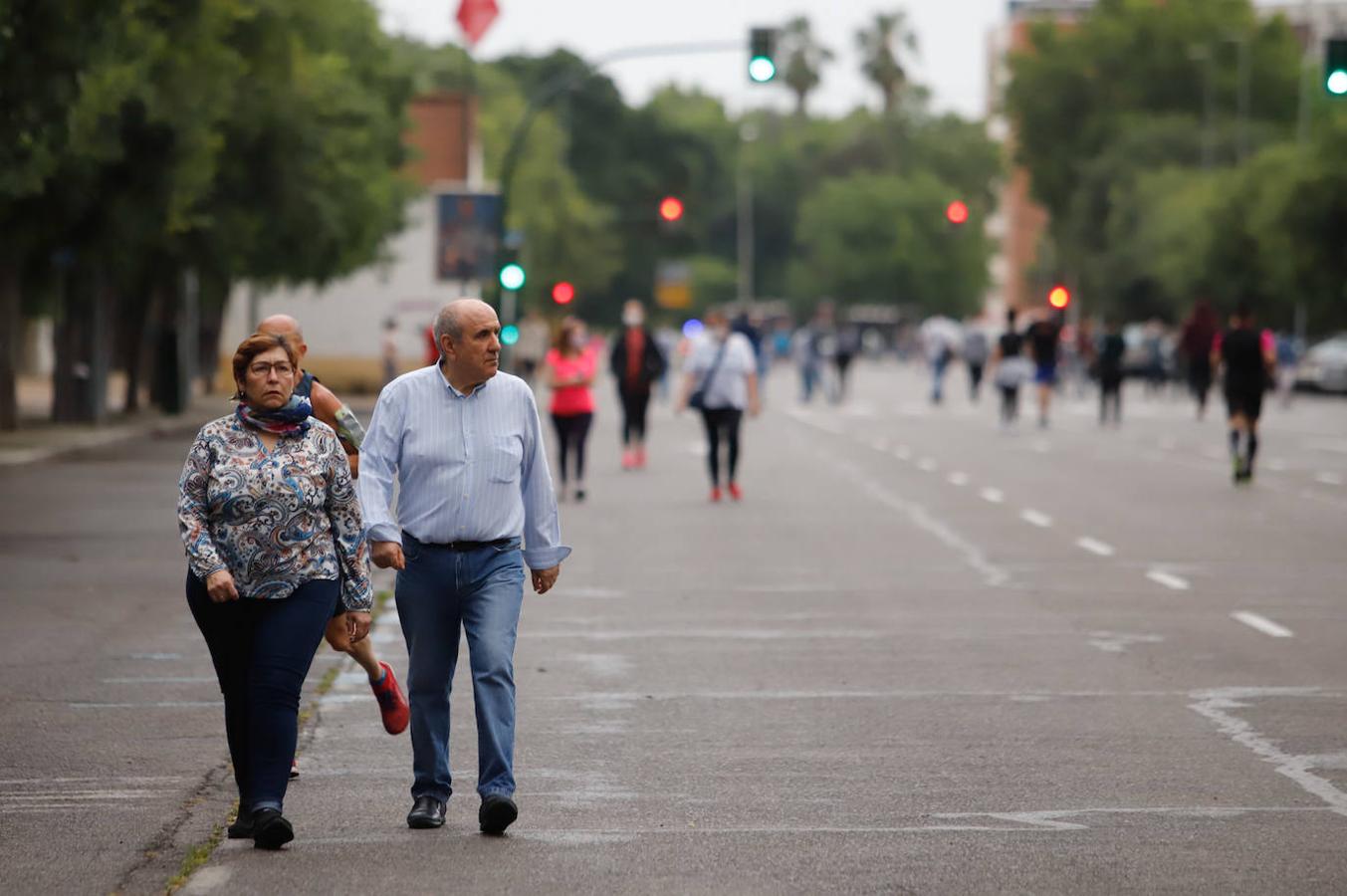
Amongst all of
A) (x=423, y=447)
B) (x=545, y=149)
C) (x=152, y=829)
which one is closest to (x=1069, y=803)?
(x=423, y=447)

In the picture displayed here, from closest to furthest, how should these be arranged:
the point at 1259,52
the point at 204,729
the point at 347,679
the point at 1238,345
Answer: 1. the point at 204,729
2. the point at 347,679
3. the point at 1238,345
4. the point at 1259,52

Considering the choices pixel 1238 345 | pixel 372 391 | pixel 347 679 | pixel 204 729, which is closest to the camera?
pixel 204 729

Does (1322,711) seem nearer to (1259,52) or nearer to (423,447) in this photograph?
(423,447)

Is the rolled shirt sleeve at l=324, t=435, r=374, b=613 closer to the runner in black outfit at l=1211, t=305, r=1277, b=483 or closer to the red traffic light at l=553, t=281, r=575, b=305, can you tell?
the runner in black outfit at l=1211, t=305, r=1277, b=483

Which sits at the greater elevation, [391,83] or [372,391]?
[391,83]

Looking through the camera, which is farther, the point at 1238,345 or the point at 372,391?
the point at 372,391

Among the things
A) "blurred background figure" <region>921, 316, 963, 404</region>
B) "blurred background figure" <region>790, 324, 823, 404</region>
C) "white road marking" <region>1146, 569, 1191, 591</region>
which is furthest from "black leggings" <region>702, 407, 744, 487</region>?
"blurred background figure" <region>790, 324, 823, 404</region>

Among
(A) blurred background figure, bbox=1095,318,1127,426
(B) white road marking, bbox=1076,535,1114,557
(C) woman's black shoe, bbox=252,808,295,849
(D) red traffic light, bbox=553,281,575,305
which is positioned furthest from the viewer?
(D) red traffic light, bbox=553,281,575,305

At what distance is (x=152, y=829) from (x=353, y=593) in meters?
0.94

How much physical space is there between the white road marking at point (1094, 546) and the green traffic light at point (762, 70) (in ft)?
47.0

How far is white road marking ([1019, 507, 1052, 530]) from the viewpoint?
2092 cm

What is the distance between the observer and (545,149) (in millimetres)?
100250

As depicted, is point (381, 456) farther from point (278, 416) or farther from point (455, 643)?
point (455, 643)

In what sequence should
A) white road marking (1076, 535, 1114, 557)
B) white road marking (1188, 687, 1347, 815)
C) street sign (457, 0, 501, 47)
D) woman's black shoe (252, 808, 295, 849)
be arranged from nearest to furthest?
1. woman's black shoe (252, 808, 295, 849)
2. white road marking (1188, 687, 1347, 815)
3. white road marking (1076, 535, 1114, 557)
4. street sign (457, 0, 501, 47)
